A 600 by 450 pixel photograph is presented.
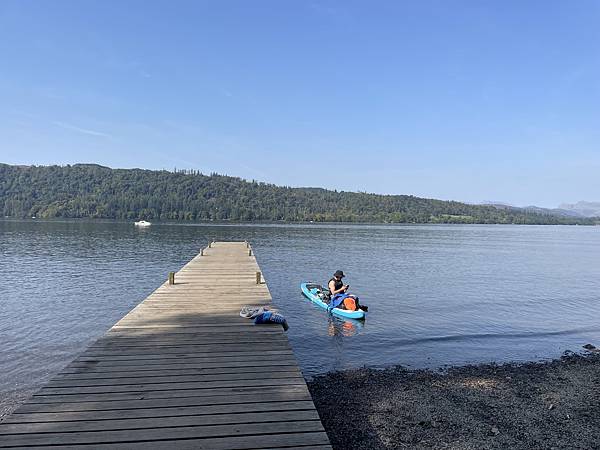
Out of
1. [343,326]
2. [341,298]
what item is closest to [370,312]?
[341,298]

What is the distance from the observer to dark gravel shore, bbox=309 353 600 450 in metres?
8.00

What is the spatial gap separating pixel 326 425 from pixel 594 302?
24.2 metres

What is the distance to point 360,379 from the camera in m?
11.4

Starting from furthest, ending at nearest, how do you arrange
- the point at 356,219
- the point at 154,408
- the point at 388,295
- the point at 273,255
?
1. the point at 356,219
2. the point at 273,255
3. the point at 388,295
4. the point at 154,408

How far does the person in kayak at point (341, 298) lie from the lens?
1833cm

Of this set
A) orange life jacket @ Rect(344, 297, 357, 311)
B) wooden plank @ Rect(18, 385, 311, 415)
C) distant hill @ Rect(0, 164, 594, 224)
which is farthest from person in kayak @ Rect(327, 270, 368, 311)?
distant hill @ Rect(0, 164, 594, 224)

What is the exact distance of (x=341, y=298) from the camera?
1883 cm

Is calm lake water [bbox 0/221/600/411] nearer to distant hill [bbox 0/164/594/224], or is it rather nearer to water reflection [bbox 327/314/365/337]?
water reflection [bbox 327/314/365/337]

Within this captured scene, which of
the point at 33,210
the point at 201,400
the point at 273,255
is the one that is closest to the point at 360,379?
the point at 201,400

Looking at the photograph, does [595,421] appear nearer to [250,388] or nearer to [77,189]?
[250,388]

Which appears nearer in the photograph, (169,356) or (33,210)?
(169,356)

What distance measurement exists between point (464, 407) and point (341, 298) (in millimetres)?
9480

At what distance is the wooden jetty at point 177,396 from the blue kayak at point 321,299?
7.56 meters

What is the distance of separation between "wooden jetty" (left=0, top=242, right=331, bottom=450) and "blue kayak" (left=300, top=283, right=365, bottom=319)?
756 cm
